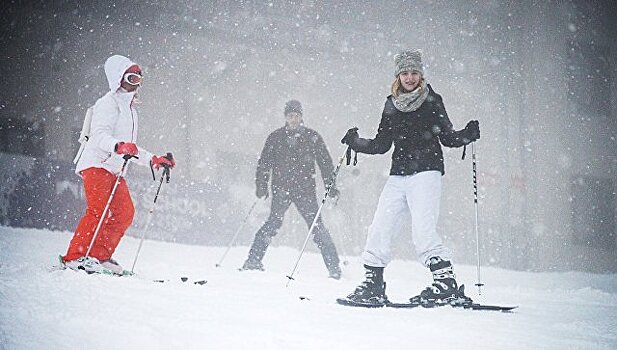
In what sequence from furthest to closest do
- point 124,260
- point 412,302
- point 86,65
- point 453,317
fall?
point 86,65 < point 124,260 < point 412,302 < point 453,317

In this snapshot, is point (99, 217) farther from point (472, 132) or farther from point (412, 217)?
point (472, 132)

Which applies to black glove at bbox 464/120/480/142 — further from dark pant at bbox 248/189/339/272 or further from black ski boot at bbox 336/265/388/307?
dark pant at bbox 248/189/339/272

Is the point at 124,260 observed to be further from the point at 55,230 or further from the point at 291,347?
the point at 291,347

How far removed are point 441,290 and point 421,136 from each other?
913 millimetres

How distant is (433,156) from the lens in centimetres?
303

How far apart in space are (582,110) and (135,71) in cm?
1231

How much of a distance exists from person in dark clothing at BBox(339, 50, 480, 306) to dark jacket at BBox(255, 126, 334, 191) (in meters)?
2.15

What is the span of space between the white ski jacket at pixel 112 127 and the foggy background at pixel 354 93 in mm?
5569

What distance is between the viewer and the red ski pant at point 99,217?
335 centimetres

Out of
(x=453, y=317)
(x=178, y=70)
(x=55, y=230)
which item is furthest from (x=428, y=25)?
(x=453, y=317)

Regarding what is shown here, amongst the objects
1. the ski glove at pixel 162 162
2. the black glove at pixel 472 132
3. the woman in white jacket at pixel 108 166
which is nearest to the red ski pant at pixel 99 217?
the woman in white jacket at pixel 108 166

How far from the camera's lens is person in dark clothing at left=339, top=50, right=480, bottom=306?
288 cm

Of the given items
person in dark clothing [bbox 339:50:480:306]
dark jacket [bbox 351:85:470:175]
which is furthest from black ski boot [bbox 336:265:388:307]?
dark jacket [bbox 351:85:470:175]

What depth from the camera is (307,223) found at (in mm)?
5246
